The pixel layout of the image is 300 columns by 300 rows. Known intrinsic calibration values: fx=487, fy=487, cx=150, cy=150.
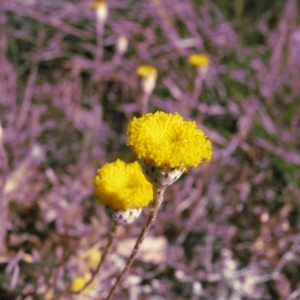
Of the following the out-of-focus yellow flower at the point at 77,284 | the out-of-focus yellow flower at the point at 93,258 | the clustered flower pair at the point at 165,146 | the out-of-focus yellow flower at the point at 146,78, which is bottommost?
the out-of-focus yellow flower at the point at 93,258

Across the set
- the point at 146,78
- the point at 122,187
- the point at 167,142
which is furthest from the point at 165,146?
the point at 146,78

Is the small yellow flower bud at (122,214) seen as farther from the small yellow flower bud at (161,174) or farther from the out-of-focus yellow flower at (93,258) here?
the out-of-focus yellow flower at (93,258)

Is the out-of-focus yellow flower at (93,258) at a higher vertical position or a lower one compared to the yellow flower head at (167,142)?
lower

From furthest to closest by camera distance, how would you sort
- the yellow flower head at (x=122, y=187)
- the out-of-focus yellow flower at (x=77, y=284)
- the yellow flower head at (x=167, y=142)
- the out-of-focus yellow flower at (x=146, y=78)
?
the out-of-focus yellow flower at (x=146, y=78), the out-of-focus yellow flower at (x=77, y=284), the yellow flower head at (x=122, y=187), the yellow flower head at (x=167, y=142)

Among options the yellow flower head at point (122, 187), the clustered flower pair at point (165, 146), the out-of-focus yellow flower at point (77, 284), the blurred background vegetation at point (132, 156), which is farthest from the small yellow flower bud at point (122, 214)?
A: the out-of-focus yellow flower at point (77, 284)

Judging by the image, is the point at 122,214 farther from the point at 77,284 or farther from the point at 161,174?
the point at 77,284

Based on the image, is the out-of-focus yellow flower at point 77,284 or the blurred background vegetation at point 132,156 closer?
the out-of-focus yellow flower at point 77,284

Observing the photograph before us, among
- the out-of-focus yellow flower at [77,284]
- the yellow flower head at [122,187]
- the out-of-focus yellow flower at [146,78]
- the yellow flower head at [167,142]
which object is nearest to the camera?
the yellow flower head at [167,142]
